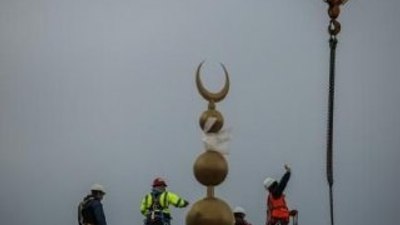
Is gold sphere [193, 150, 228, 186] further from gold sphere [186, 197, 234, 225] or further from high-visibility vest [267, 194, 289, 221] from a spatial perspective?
high-visibility vest [267, 194, 289, 221]

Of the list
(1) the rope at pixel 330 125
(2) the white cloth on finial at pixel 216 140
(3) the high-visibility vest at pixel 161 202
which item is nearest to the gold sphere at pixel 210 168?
(2) the white cloth on finial at pixel 216 140

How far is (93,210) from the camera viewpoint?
317 inches

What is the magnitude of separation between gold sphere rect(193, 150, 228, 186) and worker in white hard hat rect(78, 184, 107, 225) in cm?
699

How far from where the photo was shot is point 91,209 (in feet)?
26.5

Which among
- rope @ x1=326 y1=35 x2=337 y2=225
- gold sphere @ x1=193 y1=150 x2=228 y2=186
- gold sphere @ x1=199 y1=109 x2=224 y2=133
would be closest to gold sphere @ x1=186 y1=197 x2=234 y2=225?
gold sphere @ x1=193 y1=150 x2=228 y2=186

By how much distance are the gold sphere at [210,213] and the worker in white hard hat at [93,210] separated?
22.9ft

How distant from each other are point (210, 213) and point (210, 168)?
0.09 metres

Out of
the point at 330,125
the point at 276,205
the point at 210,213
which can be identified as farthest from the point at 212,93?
the point at 276,205

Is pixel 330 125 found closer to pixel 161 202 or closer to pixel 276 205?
pixel 276 205

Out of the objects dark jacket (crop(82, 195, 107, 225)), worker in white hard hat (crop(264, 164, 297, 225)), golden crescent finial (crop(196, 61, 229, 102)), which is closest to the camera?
golden crescent finial (crop(196, 61, 229, 102))

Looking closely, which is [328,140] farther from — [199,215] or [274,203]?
[274,203]

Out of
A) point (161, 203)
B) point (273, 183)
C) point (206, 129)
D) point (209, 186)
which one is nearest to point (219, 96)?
point (206, 129)

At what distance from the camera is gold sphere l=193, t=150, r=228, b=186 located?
4.16ft

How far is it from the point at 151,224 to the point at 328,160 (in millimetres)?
6367
